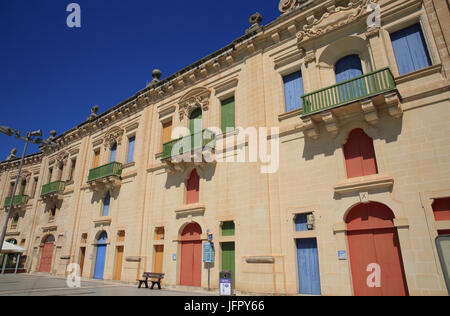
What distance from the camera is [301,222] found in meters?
11.6

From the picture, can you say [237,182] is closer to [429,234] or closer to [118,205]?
[429,234]

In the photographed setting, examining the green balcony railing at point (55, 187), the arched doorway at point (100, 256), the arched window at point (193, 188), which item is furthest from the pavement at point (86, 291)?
the green balcony railing at point (55, 187)

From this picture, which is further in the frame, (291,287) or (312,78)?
(312,78)

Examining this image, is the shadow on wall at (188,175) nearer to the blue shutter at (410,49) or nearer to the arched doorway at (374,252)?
the arched doorway at (374,252)

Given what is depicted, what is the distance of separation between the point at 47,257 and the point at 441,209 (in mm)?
28016

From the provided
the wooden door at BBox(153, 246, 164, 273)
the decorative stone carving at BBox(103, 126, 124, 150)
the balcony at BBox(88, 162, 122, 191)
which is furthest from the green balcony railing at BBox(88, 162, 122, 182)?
the wooden door at BBox(153, 246, 164, 273)

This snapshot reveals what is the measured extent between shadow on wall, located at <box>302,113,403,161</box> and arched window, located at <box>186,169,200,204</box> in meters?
6.47

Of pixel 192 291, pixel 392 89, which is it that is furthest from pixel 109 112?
pixel 392 89

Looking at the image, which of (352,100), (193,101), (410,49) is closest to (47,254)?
(193,101)

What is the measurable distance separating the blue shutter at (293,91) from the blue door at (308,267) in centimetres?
618

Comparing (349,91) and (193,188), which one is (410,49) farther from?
(193,188)

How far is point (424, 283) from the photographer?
8.54m

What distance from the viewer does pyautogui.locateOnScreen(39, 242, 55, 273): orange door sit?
23816mm

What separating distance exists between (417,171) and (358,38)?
6.24m
